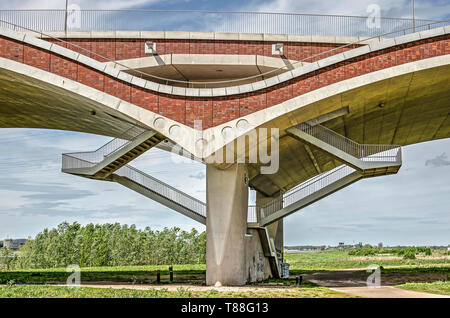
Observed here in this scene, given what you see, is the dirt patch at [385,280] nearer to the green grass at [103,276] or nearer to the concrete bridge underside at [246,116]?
the concrete bridge underside at [246,116]

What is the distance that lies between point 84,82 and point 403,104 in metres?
19.5

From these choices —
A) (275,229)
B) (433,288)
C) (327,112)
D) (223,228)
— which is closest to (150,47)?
(327,112)

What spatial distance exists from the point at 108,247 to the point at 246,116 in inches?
2551

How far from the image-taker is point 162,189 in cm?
3634

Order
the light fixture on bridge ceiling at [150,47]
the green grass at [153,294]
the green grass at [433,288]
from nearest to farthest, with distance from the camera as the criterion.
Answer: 1. the green grass at [153,294]
2. the green grass at [433,288]
3. the light fixture on bridge ceiling at [150,47]

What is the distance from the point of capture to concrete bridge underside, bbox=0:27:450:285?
2938 cm

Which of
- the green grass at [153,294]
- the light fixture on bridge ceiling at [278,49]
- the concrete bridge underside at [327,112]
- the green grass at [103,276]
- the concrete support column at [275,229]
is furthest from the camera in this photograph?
the concrete support column at [275,229]

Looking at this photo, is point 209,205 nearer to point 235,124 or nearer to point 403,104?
point 235,124

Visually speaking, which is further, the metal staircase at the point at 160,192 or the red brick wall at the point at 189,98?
the metal staircase at the point at 160,192

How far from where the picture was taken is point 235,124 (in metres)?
29.4

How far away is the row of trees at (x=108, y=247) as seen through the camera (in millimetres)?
84125

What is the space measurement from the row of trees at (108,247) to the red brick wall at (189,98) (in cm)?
5784

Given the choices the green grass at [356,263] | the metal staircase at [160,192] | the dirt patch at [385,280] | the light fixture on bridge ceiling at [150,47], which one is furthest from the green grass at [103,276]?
the green grass at [356,263]

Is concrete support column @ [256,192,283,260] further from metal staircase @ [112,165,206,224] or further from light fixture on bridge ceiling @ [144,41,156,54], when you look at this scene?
light fixture on bridge ceiling @ [144,41,156,54]
